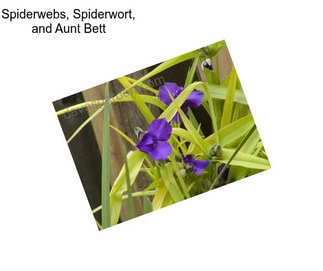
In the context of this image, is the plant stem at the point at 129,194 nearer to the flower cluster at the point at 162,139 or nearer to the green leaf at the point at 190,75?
the flower cluster at the point at 162,139

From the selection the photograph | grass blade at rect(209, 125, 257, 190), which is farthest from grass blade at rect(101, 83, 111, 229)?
grass blade at rect(209, 125, 257, 190)

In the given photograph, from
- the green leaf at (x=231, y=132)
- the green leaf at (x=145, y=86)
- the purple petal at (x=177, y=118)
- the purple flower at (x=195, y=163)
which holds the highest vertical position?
→ the green leaf at (x=145, y=86)

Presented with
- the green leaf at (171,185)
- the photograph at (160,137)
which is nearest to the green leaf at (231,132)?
the photograph at (160,137)

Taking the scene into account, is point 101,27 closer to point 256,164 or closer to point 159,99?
point 159,99

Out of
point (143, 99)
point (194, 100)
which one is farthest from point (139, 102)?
point (194, 100)

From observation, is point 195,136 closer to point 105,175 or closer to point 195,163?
point 195,163

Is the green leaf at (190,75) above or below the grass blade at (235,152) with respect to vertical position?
above
